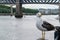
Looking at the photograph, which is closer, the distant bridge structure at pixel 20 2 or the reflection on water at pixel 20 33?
the reflection on water at pixel 20 33

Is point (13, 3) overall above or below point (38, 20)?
below

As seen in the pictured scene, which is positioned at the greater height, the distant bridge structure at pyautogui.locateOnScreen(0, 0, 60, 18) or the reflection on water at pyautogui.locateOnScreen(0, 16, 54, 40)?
the reflection on water at pyautogui.locateOnScreen(0, 16, 54, 40)

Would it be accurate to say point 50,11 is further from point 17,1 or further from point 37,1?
point 17,1

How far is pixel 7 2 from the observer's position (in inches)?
572

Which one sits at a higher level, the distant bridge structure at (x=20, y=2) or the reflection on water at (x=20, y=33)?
the reflection on water at (x=20, y=33)

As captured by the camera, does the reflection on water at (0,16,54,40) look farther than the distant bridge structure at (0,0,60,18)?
No

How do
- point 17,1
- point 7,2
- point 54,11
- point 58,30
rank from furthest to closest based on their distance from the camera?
point 54,11, point 7,2, point 17,1, point 58,30

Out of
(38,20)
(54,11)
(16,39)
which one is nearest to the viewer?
(38,20)

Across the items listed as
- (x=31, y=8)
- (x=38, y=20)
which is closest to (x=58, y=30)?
(x=38, y=20)

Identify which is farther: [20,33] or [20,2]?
[20,2]

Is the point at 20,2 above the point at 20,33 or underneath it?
underneath

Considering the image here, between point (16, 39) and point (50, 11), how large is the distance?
477 inches

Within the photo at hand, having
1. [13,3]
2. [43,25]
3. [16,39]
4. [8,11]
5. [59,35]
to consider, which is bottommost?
[8,11]

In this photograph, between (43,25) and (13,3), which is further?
(13,3)
